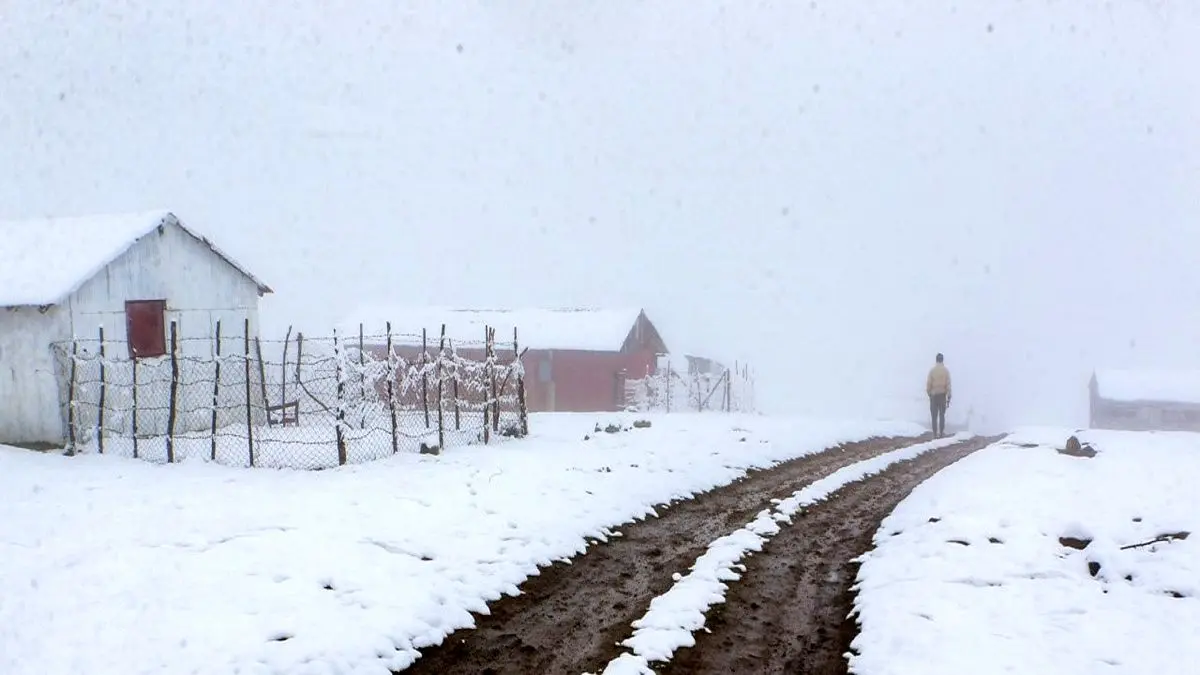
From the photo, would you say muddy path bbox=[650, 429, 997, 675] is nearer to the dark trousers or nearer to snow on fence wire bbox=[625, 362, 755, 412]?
the dark trousers

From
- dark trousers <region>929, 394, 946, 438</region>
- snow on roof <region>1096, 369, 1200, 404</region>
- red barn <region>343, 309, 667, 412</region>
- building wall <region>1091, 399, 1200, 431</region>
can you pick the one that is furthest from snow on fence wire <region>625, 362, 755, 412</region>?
snow on roof <region>1096, 369, 1200, 404</region>

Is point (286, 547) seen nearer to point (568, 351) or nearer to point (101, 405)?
point (101, 405)

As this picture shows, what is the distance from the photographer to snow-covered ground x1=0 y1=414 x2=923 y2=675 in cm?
697

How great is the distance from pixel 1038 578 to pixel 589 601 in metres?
4.60

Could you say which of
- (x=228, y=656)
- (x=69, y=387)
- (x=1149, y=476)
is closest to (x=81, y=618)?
(x=228, y=656)

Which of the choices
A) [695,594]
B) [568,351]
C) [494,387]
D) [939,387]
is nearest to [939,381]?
[939,387]

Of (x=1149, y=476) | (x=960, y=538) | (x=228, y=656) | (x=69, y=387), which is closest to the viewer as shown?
(x=228, y=656)

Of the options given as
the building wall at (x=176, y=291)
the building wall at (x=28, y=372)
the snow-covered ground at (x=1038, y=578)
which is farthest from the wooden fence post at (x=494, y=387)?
the building wall at (x=28, y=372)

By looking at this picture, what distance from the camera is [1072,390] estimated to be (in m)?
127

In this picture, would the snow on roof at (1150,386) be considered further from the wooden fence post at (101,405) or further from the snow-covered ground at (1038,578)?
the wooden fence post at (101,405)

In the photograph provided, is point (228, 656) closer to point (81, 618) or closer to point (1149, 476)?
point (81, 618)

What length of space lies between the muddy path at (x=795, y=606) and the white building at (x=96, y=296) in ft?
51.9

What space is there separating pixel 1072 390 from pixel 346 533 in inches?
5473

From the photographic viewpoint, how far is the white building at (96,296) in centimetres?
1902
